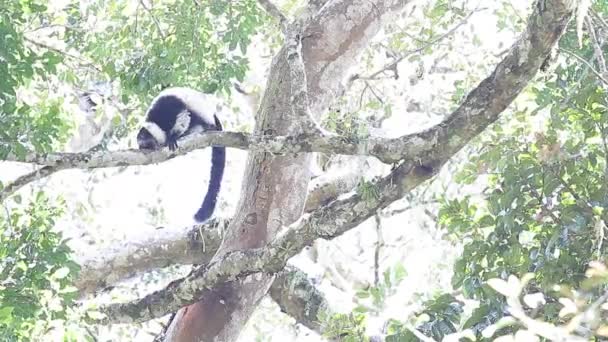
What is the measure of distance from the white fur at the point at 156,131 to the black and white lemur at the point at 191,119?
0.05 meters

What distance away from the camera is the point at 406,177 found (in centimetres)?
326

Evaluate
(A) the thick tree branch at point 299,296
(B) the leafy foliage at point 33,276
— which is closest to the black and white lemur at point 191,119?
(A) the thick tree branch at point 299,296

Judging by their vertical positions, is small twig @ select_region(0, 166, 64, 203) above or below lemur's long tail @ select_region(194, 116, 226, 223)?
below

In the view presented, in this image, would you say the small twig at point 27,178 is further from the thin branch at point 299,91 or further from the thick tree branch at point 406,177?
the thin branch at point 299,91

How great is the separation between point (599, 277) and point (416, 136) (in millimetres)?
1821

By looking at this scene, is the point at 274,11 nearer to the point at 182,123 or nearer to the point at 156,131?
the point at 156,131

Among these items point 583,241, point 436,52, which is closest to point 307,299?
point 583,241

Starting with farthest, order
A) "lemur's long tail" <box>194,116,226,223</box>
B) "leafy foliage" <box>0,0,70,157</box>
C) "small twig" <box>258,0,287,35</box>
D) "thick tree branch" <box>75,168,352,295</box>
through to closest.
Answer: "lemur's long tail" <box>194,116,226,223</box> < "thick tree branch" <box>75,168,352,295</box> < "small twig" <box>258,0,287,35</box> < "leafy foliage" <box>0,0,70,157</box>

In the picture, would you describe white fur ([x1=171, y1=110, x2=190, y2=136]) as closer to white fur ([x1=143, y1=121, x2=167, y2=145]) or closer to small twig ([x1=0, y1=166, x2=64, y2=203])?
white fur ([x1=143, y1=121, x2=167, y2=145])

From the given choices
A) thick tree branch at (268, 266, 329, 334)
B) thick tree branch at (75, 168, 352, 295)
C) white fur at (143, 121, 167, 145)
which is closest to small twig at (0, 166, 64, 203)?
thick tree branch at (75, 168, 352, 295)

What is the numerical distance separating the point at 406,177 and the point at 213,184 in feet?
8.01

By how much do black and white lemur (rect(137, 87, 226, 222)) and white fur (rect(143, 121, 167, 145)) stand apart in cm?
5

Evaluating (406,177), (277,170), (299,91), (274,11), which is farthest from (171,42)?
(406,177)

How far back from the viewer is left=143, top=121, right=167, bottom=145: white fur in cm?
495
